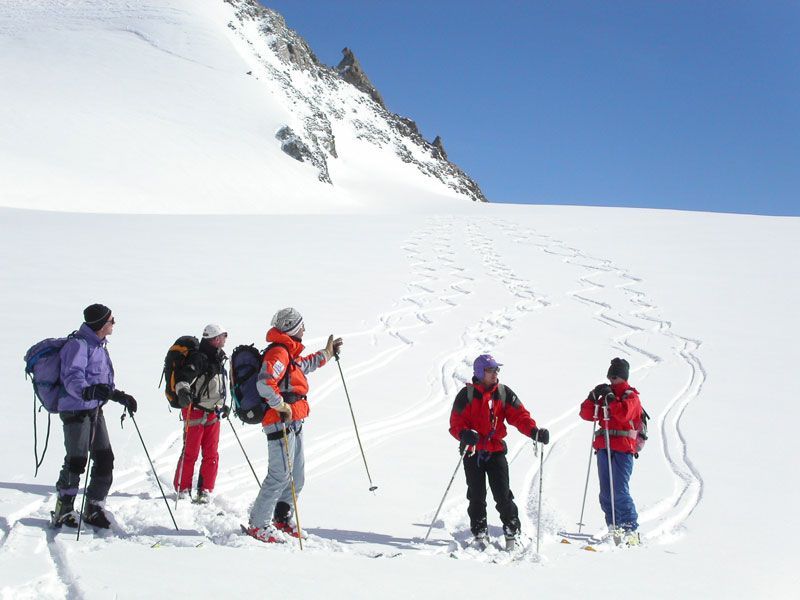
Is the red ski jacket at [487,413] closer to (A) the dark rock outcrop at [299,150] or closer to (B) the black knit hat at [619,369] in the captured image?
(B) the black knit hat at [619,369]

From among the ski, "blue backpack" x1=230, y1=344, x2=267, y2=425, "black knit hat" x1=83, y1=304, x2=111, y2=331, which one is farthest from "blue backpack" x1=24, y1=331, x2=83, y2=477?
the ski

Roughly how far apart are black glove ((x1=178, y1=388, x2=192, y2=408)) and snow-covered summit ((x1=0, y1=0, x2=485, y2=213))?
2571 centimetres

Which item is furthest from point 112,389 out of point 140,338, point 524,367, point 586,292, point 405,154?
point 405,154

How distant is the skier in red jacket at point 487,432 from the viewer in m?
4.57

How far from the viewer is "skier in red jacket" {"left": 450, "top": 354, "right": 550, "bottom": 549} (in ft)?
15.0

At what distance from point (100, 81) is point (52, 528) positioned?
2096 inches

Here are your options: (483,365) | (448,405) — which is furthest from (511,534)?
(448,405)

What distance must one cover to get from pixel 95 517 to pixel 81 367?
1038mm

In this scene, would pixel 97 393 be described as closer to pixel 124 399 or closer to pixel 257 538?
pixel 124 399

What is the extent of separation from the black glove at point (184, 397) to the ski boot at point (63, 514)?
106cm

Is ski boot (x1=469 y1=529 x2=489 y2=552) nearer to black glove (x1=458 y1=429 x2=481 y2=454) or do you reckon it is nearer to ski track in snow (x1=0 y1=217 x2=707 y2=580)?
ski track in snow (x1=0 y1=217 x2=707 y2=580)

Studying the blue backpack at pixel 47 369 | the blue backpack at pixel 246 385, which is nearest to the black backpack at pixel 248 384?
the blue backpack at pixel 246 385

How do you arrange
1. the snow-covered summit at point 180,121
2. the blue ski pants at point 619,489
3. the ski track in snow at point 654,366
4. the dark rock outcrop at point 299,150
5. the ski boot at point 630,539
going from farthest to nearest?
the dark rock outcrop at point 299,150 → the snow-covered summit at point 180,121 → the ski track in snow at point 654,366 → the blue ski pants at point 619,489 → the ski boot at point 630,539

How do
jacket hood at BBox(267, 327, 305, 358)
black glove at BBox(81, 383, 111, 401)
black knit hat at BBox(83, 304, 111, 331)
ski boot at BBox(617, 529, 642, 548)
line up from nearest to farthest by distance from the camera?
1. black glove at BBox(81, 383, 111, 401)
2. black knit hat at BBox(83, 304, 111, 331)
3. jacket hood at BBox(267, 327, 305, 358)
4. ski boot at BBox(617, 529, 642, 548)
